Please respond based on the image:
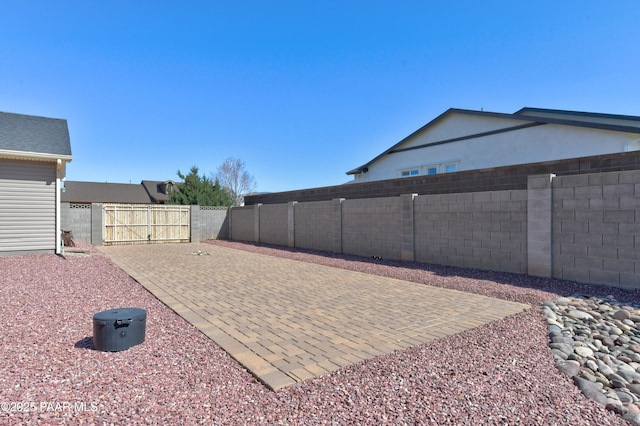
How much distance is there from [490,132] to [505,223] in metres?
7.30

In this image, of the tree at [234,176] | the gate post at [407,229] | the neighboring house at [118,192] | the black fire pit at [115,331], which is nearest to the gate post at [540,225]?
the gate post at [407,229]

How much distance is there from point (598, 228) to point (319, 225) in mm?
9873

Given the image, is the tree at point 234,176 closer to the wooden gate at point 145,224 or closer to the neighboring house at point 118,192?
the neighboring house at point 118,192

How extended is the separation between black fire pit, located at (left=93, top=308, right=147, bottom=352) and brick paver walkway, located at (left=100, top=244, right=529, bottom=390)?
91cm

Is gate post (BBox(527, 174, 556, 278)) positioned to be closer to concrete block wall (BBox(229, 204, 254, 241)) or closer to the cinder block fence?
the cinder block fence

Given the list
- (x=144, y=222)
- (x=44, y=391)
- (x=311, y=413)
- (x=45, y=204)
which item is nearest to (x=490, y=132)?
(x=311, y=413)

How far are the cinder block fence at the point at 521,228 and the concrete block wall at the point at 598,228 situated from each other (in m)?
0.01

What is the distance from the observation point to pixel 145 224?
1961 cm

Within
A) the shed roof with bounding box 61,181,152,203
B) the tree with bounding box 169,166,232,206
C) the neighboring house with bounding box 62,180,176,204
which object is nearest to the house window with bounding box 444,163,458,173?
the tree with bounding box 169,166,232,206

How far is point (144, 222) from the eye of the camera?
19.6 metres

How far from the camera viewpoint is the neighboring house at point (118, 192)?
121 feet

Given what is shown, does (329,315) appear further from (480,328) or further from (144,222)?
(144,222)

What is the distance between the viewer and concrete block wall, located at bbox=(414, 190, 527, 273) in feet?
26.6

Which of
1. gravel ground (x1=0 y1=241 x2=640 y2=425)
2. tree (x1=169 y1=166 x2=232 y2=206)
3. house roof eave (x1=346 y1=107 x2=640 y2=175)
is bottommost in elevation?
gravel ground (x1=0 y1=241 x2=640 y2=425)
